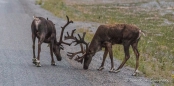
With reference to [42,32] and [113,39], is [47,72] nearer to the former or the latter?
[42,32]

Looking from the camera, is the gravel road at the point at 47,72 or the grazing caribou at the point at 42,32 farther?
the grazing caribou at the point at 42,32

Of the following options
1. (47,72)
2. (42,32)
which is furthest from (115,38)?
(47,72)

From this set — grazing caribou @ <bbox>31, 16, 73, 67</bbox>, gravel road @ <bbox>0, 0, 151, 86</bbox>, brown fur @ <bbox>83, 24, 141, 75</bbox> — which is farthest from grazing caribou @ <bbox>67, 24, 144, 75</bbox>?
grazing caribou @ <bbox>31, 16, 73, 67</bbox>

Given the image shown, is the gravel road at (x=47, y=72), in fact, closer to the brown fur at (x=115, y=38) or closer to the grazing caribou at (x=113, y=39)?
the grazing caribou at (x=113, y=39)

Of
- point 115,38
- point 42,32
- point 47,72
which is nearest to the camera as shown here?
point 47,72

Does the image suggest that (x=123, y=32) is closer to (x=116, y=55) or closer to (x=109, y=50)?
(x=109, y=50)

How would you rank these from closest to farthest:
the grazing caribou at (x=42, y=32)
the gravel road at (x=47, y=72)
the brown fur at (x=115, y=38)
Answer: the gravel road at (x=47, y=72)
the brown fur at (x=115, y=38)
the grazing caribou at (x=42, y=32)

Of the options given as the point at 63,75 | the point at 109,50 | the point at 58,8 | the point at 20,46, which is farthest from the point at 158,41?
the point at 58,8

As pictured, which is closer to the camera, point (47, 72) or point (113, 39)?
point (47, 72)

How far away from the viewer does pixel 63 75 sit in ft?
42.4

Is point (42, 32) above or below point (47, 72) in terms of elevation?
above

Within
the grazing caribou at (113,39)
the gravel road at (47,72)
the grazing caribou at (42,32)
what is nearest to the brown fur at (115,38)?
the grazing caribou at (113,39)

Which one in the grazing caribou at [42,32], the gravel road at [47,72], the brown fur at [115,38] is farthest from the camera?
the grazing caribou at [42,32]

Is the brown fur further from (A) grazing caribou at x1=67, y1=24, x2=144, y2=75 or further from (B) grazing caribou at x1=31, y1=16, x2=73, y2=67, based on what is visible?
(B) grazing caribou at x1=31, y1=16, x2=73, y2=67
